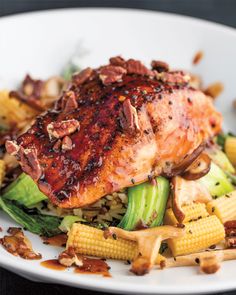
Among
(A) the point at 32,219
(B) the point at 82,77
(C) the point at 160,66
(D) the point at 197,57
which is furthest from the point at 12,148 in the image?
(D) the point at 197,57

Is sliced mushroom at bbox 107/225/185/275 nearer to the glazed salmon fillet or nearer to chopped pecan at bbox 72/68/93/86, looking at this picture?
the glazed salmon fillet

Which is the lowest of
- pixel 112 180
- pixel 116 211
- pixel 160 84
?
pixel 116 211

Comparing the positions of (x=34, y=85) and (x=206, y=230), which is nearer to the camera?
(x=206, y=230)

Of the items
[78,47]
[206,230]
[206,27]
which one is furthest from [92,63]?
[206,230]

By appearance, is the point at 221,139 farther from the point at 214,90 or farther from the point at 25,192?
the point at 25,192

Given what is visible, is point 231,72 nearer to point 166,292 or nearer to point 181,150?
point 181,150

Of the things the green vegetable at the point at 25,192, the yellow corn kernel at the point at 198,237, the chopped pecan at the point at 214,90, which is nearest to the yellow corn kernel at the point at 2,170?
the green vegetable at the point at 25,192

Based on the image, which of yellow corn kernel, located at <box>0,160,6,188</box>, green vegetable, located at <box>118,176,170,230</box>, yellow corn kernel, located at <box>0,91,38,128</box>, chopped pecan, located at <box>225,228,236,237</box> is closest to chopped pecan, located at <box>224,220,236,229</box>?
chopped pecan, located at <box>225,228,236,237</box>
